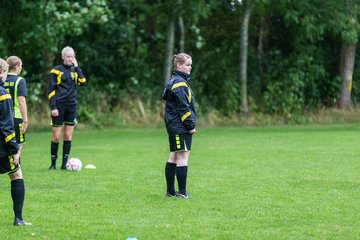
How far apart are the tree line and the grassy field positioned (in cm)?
815

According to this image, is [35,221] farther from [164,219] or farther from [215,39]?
[215,39]

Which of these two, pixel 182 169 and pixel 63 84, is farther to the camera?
pixel 63 84

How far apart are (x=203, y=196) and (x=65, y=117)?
4041 mm

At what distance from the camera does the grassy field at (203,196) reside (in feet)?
26.4

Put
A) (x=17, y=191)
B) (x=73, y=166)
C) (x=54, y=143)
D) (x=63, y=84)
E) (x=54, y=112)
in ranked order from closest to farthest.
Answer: (x=17, y=191)
(x=54, y=112)
(x=63, y=84)
(x=73, y=166)
(x=54, y=143)

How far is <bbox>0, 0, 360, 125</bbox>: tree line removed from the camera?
26531 mm

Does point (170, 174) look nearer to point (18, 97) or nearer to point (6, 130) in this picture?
point (18, 97)

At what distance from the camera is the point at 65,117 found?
1362 centimetres

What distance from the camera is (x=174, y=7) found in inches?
1082

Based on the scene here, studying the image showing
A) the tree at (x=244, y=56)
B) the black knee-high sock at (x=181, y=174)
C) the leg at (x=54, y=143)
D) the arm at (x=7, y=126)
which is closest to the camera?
the arm at (x=7, y=126)

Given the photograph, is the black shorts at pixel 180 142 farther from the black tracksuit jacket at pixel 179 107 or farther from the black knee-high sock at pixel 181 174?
the black knee-high sock at pixel 181 174

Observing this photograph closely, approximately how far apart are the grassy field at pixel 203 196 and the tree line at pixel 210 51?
8145 mm

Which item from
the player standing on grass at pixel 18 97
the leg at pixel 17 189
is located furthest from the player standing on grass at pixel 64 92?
the leg at pixel 17 189

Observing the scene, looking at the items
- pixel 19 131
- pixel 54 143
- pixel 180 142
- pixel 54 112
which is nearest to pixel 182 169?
pixel 180 142
